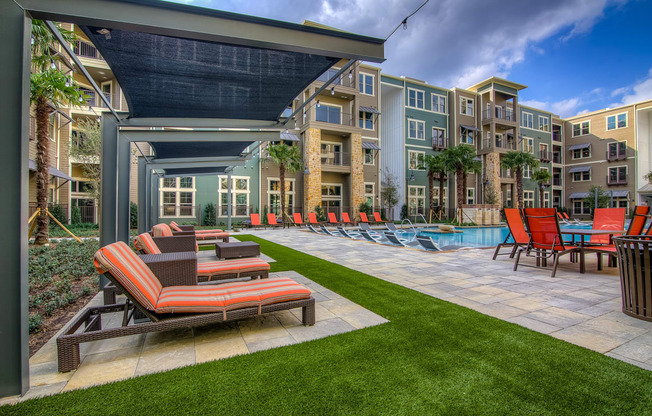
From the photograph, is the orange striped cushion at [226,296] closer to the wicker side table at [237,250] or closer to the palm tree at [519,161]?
the wicker side table at [237,250]

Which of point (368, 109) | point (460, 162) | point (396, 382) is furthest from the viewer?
point (368, 109)

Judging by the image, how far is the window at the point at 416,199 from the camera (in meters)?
25.7

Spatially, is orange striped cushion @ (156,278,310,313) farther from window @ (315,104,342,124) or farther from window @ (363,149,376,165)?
window @ (363,149,376,165)

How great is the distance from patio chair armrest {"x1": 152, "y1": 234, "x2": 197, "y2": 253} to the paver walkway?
3.05m

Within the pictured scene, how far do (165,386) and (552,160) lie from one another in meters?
42.2

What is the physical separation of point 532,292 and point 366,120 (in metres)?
21.5

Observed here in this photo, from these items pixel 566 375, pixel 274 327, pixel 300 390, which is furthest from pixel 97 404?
pixel 566 375

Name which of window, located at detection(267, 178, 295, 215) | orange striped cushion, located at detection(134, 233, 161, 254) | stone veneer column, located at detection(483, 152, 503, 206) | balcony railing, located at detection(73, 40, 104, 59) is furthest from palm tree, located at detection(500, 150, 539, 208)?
Result: balcony railing, located at detection(73, 40, 104, 59)

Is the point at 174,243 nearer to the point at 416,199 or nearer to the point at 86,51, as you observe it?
the point at 86,51

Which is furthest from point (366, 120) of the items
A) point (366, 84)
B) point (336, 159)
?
point (336, 159)

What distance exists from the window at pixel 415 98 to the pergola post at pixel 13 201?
2677 centimetres

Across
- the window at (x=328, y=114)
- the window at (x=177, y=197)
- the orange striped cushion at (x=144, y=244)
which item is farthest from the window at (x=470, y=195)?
the orange striped cushion at (x=144, y=244)

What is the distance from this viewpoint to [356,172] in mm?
22562

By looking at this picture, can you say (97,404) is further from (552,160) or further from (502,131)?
(552,160)
